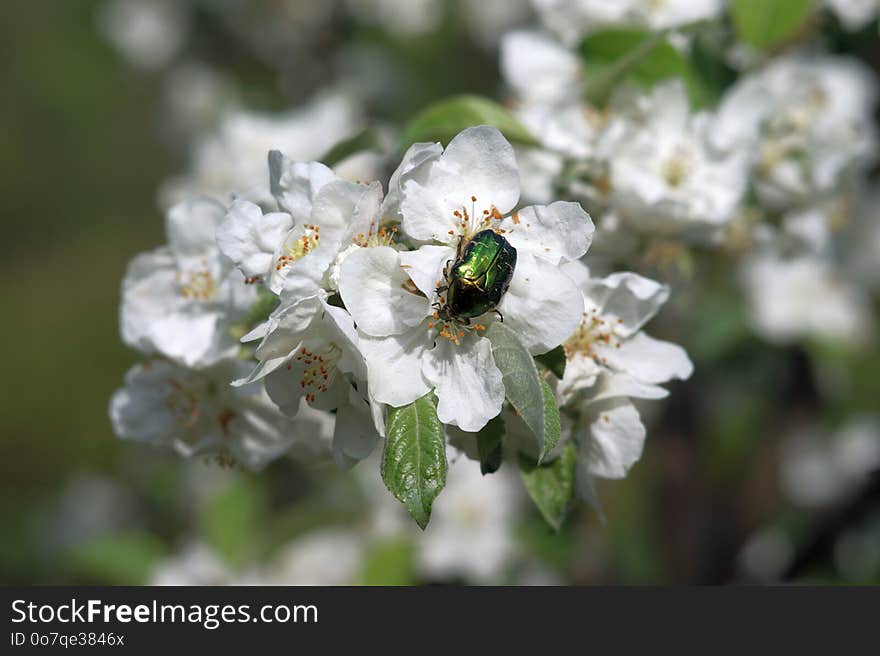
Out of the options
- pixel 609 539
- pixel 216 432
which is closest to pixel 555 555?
pixel 609 539

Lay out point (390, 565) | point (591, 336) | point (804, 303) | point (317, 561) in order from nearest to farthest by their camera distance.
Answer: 1. point (591, 336)
2. point (390, 565)
3. point (317, 561)
4. point (804, 303)

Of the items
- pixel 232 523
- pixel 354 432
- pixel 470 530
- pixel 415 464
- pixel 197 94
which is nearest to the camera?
pixel 415 464

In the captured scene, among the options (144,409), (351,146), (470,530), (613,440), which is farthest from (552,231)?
(470,530)

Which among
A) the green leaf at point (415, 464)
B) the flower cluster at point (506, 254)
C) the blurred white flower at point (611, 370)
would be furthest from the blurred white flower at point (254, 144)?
the green leaf at point (415, 464)

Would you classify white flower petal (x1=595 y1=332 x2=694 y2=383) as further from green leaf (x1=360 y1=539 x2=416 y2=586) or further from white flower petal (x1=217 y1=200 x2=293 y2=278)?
green leaf (x1=360 y1=539 x2=416 y2=586)

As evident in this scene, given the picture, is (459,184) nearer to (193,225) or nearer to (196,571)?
(193,225)

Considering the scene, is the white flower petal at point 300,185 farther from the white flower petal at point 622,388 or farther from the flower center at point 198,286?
the white flower petal at point 622,388
